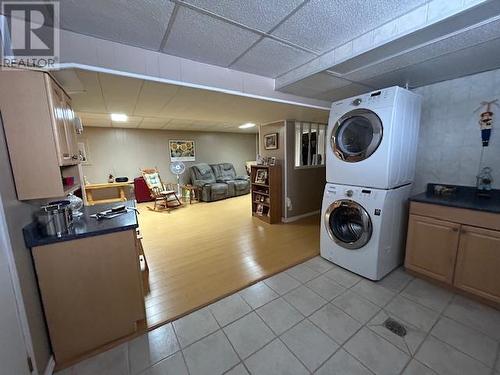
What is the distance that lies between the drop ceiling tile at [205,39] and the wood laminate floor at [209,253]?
2.17m

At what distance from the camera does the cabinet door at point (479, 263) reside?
5.39 ft

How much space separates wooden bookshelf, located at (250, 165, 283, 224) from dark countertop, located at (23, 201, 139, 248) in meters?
2.50

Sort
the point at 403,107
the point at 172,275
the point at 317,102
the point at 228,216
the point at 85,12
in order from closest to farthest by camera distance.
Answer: the point at 85,12
the point at 403,107
the point at 172,275
the point at 317,102
the point at 228,216

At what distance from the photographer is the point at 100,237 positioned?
1.39 m

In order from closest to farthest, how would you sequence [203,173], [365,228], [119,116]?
[365,228]
[119,116]
[203,173]

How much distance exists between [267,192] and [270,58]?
250cm

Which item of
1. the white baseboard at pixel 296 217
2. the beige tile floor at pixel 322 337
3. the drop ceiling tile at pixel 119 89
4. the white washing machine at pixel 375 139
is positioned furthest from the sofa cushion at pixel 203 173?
the beige tile floor at pixel 322 337

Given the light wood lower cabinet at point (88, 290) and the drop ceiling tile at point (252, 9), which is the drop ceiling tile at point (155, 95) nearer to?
the drop ceiling tile at point (252, 9)

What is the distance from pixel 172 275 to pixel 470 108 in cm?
362

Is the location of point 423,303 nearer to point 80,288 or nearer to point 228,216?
point 80,288

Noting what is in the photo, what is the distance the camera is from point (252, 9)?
1.23 meters

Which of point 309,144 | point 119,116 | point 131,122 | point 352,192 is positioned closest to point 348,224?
point 352,192

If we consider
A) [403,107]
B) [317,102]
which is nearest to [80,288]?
[403,107]

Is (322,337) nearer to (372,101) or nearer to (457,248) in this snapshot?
(457,248)
